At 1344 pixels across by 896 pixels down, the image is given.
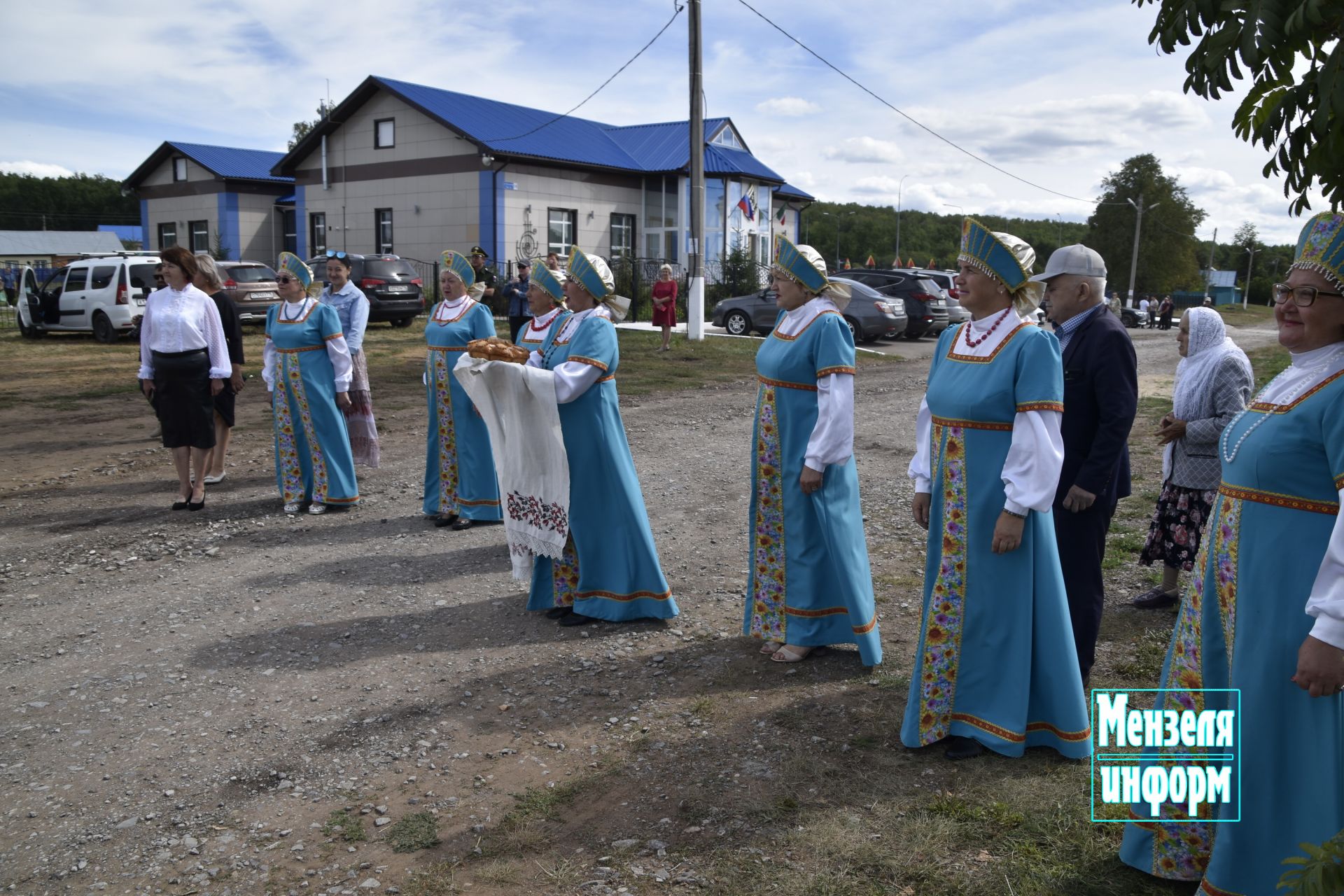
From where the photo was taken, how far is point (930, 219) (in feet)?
328

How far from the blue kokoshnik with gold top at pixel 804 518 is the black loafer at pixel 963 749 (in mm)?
898

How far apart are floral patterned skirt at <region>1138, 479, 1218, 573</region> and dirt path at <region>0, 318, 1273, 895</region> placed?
1458mm

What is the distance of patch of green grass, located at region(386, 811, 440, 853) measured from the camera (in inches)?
137

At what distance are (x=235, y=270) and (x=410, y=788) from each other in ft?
65.2

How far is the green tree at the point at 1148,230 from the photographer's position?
6694 cm

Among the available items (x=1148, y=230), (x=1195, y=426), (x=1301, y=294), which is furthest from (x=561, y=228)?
(x=1148, y=230)

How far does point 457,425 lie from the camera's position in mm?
7719

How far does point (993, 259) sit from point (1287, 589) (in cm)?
167

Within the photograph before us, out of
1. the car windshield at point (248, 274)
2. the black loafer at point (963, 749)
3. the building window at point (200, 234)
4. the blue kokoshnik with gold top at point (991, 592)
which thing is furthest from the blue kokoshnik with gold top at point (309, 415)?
the building window at point (200, 234)

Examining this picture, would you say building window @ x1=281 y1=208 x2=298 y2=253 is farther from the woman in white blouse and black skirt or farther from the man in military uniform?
the woman in white blouse and black skirt

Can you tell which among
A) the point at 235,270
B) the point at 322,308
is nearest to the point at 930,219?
the point at 235,270

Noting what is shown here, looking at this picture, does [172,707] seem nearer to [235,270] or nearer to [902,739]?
[902,739]

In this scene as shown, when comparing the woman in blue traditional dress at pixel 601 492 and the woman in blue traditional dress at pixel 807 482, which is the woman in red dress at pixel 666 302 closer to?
the woman in blue traditional dress at pixel 601 492

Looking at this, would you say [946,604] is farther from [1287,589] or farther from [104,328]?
[104,328]
